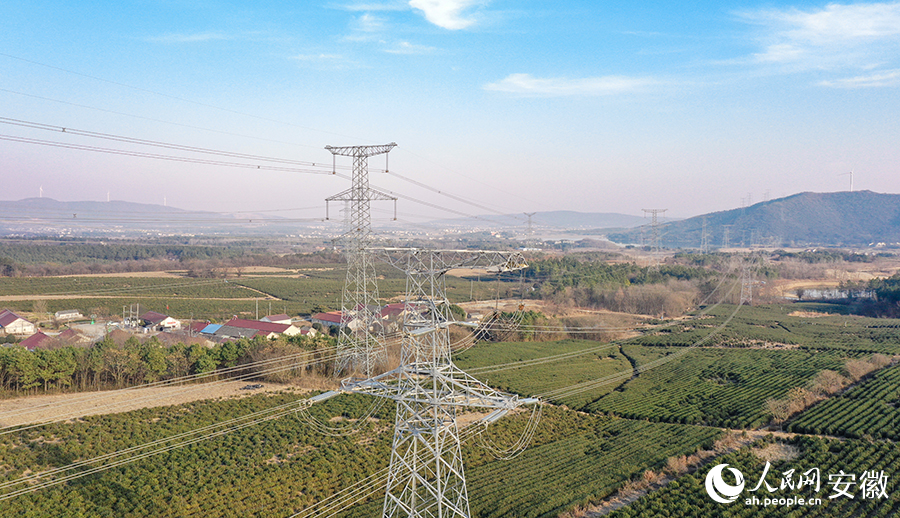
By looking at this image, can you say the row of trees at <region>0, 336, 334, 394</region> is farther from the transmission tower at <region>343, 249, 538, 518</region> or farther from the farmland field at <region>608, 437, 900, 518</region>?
the farmland field at <region>608, 437, 900, 518</region>

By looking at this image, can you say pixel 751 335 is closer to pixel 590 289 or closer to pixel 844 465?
pixel 590 289

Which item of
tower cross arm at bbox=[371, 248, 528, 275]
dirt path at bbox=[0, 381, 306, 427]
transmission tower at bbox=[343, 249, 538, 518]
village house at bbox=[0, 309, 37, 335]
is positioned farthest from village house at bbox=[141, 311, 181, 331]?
transmission tower at bbox=[343, 249, 538, 518]

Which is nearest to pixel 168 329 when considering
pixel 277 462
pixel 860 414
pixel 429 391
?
pixel 277 462

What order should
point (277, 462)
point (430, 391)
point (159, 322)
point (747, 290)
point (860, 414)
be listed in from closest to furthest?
point (430, 391), point (277, 462), point (860, 414), point (159, 322), point (747, 290)

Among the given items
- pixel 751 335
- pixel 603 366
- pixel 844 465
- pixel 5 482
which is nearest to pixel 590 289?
pixel 751 335

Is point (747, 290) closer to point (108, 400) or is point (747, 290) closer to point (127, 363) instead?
point (127, 363)

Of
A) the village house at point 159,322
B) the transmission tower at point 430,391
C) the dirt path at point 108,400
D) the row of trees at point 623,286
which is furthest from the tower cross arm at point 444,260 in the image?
the row of trees at point 623,286
